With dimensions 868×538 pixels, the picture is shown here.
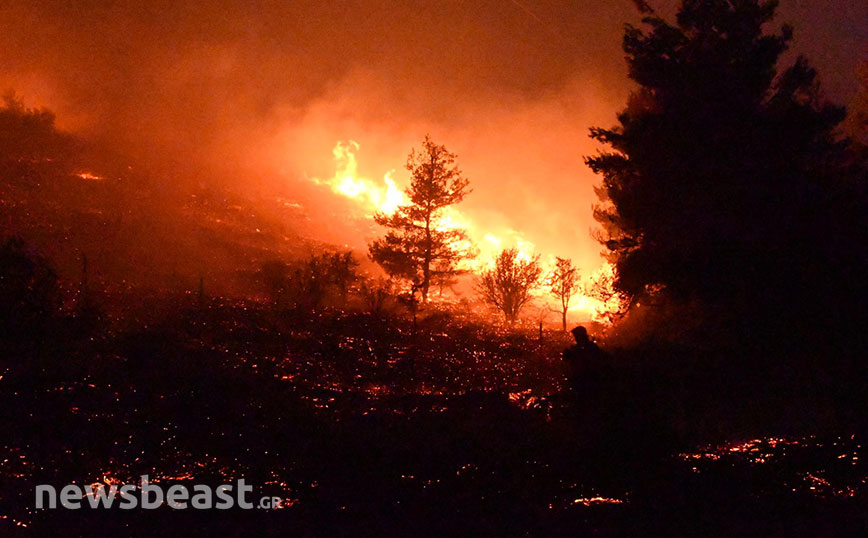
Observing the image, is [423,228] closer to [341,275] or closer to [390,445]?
[341,275]

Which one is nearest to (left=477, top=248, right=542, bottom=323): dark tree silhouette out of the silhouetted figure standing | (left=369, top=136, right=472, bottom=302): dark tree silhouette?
(left=369, top=136, right=472, bottom=302): dark tree silhouette

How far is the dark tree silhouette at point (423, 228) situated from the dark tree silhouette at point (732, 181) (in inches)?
561

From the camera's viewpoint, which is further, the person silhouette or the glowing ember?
the glowing ember

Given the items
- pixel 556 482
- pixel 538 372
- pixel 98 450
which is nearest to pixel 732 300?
pixel 538 372

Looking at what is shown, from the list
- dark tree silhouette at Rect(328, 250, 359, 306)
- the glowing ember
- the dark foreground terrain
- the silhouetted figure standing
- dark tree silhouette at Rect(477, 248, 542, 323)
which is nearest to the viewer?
the dark foreground terrain

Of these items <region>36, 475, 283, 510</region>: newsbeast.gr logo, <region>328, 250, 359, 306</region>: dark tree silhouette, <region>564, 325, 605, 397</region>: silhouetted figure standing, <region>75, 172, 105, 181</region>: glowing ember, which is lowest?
<region>36, 475, 283, 510</region>: newsbeast.gr logo

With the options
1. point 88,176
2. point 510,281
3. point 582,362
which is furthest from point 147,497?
point 88,176

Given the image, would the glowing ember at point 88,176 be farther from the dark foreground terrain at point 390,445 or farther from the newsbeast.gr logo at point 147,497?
the newsbeast.gr logo at point 147,497

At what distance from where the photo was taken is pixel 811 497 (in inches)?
295

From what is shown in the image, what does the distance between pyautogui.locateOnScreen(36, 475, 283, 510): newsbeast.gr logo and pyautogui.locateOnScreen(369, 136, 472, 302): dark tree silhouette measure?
76.4ft

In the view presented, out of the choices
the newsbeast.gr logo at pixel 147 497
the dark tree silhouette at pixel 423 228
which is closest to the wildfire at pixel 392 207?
the dark tree silhouette at pixel 423 228

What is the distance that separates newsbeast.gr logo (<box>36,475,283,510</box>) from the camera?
6.93m

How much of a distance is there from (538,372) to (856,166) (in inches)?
414

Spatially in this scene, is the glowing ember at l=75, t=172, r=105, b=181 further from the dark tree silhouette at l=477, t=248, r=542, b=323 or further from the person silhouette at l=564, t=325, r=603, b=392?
the person silhouette at l=564, t=325, r=603, b=392
